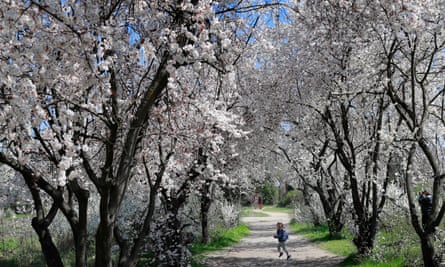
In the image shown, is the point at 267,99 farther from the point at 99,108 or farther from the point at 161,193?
the point at 99,108

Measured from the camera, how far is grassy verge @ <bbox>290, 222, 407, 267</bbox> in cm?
949

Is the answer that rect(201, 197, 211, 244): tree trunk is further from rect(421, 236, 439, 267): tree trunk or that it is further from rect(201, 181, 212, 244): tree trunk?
rect(421, 236, 439, 267): tree trunk

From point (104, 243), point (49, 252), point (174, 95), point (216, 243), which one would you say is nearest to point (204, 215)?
point (216, 243)

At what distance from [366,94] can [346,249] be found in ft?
17.5

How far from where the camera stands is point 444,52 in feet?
33.8

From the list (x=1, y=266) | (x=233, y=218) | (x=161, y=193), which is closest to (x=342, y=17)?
(x=161, y=193)

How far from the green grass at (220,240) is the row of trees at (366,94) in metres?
4.07

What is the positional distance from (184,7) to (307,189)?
63.5ft

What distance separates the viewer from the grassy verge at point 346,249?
9492 millimetres

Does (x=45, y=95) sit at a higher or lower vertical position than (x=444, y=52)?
lower

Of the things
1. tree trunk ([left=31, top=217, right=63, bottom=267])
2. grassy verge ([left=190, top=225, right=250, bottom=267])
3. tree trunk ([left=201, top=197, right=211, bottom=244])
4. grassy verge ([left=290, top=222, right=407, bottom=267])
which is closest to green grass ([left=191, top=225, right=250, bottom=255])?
grassy verge ([left=190, top=225, right=250, bottom=267])

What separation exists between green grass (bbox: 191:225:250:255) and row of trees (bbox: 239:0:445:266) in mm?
4071

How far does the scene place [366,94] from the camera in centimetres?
1051

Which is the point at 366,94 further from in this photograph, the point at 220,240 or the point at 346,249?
the point at 220,240
